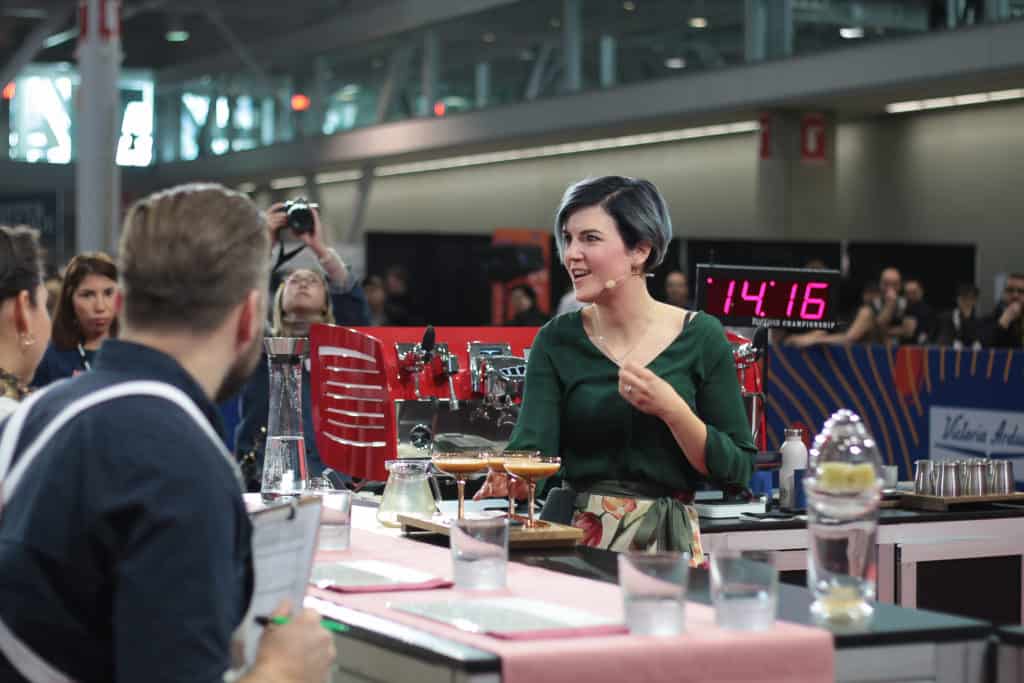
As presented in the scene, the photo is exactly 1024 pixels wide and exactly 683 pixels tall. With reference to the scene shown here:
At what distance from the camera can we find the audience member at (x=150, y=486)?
167 cm

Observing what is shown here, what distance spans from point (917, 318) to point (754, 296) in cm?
701

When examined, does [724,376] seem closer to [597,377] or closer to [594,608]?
[597,377]

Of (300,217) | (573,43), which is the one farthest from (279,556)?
(573,43)

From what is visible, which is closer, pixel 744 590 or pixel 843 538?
pixel 744 590

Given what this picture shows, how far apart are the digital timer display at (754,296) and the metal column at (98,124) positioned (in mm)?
8353

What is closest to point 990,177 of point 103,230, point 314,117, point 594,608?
point 103,230

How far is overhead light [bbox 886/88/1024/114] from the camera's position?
14099 millimetres

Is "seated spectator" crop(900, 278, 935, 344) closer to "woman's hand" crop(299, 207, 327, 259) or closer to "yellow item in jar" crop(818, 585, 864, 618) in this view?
"woman's hand" crop(299, 207, 327, 259)

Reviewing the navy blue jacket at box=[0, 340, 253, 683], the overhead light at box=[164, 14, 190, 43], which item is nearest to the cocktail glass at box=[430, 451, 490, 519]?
the navy blue jacket at box=[0, 340, 253, 683]

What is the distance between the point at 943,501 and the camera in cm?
425

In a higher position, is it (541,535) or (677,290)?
(677,290)

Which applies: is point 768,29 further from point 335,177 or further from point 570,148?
point 335,177

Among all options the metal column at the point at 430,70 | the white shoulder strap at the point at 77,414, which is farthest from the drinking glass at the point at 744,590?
the metal column at the point at 430,70

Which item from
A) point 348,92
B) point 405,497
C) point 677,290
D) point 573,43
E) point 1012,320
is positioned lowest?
point 405,497
